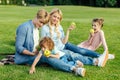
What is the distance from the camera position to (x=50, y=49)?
23.4ft

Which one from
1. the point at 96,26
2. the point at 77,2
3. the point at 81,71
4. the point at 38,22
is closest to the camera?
the point at 81,71

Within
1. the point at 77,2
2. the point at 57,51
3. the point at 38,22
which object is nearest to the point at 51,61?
the point at 57,51

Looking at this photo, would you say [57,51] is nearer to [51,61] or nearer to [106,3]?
[51,61]

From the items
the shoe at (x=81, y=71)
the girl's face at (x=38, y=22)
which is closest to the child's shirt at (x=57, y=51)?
the girl's face at (x=38, y=22)

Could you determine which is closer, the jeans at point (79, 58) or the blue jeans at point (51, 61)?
the blue jeans at point (51, 61)

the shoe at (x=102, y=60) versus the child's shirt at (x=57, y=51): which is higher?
the child's shirt at (x=57, y=51)

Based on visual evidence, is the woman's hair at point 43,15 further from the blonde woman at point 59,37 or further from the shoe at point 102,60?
the shoe at point 102,60

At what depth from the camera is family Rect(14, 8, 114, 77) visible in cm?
704

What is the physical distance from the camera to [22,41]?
729cm

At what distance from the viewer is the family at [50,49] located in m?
7.04

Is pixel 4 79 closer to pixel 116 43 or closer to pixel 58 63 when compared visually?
pixel 58 63

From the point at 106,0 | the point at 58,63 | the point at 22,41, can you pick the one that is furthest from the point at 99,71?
the point at 106,0

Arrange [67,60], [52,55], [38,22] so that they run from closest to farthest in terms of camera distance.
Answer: [52,55] < [38,22] < [67,60]

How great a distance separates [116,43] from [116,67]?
3330mm
